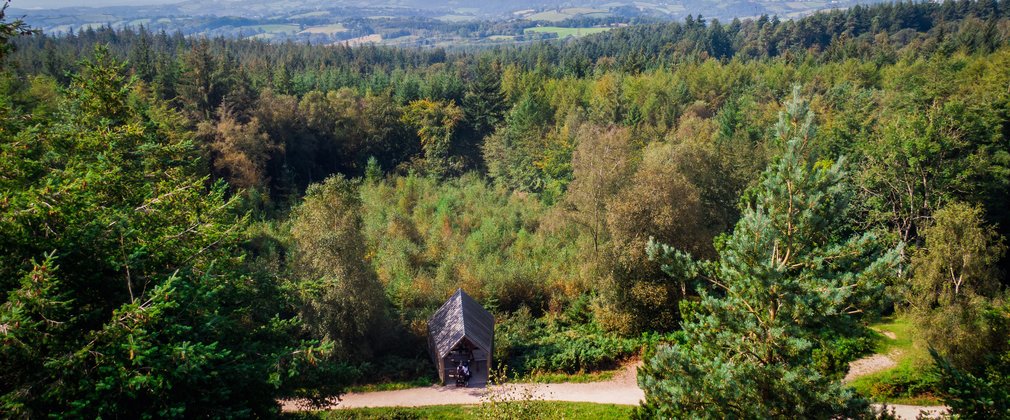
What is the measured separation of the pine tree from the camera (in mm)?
9539

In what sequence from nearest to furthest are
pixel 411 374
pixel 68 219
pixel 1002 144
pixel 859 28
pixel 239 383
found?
1. pixel 68 219
2. pixel 239 383
3. pixel 411 374
4. pixel 1002 144
5. pixel 859 28

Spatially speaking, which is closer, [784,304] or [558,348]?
[784,304]

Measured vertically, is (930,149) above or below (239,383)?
above

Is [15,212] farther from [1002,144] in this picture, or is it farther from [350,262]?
[1002,144]

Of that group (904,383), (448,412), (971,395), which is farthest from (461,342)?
(904,383)

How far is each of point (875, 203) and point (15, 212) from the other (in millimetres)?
35906

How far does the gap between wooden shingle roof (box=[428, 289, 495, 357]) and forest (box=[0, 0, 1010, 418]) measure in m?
1.50

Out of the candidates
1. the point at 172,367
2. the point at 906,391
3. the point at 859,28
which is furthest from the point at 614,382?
the point at 859,28

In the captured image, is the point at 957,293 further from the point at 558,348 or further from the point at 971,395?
the point at 558,348

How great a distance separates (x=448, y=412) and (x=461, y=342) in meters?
Result: 3.22

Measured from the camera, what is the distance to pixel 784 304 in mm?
9859

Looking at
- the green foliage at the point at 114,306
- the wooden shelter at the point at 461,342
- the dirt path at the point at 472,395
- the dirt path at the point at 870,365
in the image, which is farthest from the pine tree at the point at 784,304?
the dirt path at the point at 870,365

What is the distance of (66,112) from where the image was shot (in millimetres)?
20016

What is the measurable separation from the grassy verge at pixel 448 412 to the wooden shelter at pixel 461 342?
250cm
